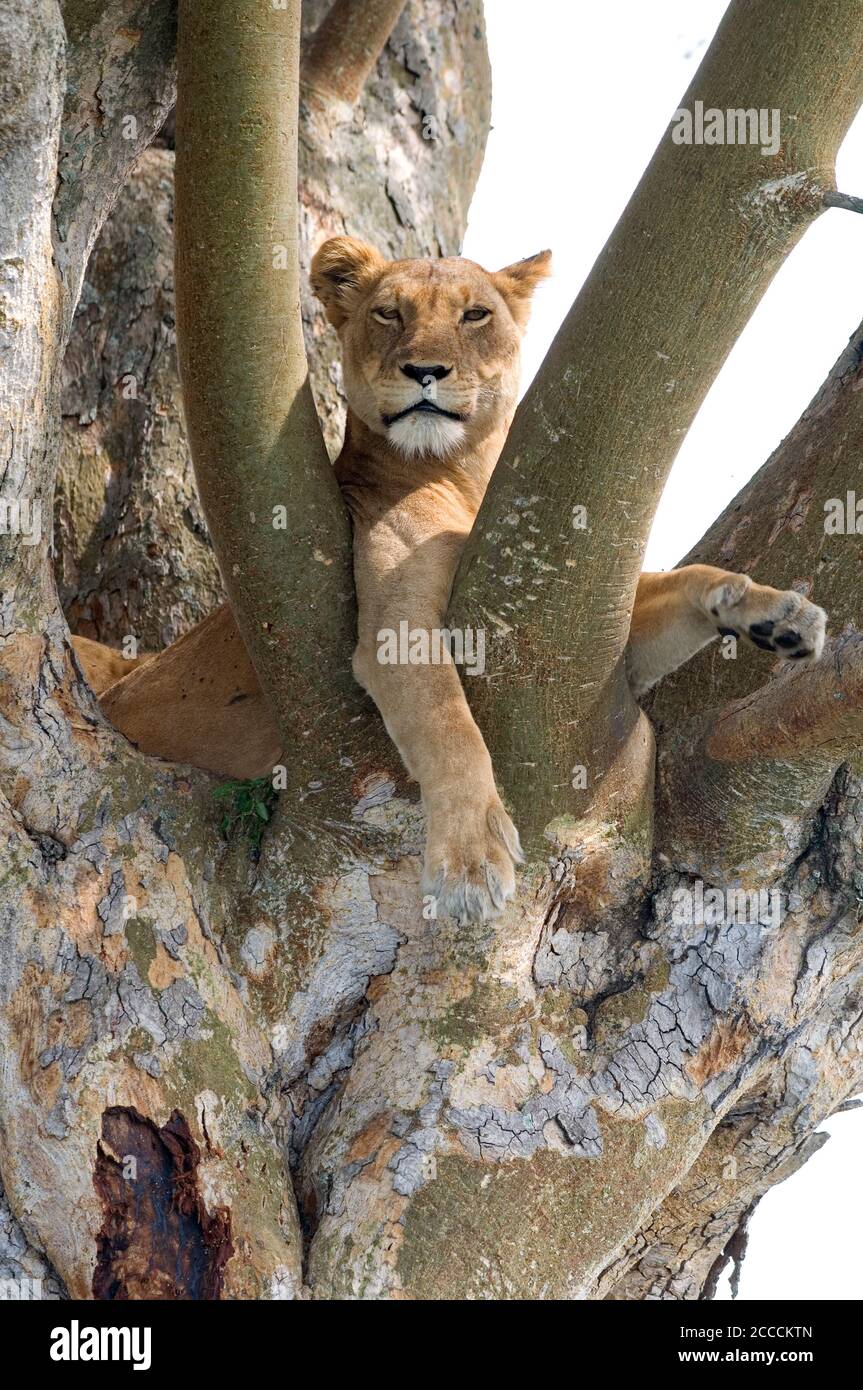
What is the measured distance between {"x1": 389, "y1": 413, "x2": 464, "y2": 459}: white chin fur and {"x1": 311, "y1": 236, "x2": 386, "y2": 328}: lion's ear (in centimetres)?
77

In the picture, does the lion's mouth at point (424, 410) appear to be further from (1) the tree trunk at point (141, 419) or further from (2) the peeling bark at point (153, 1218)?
(2) the peeling bark at point (153, 1218)

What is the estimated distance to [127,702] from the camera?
546 centimetres

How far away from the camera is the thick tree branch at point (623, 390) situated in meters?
3.79

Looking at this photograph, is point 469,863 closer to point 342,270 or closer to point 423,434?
point 423,434

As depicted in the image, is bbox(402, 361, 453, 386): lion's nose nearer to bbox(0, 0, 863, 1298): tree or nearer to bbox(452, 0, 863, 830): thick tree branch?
bbox(0, 0, 863, 1298): tree

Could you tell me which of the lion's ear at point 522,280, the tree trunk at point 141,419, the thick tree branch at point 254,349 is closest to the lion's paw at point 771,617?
the thick tree branch at point 254,349

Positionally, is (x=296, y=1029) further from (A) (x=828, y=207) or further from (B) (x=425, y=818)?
(A) (x=828, y=207)

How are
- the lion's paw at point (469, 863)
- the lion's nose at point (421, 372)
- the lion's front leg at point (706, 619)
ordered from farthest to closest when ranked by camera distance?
1. the lion's nose at point (421, 372)
2. the lion's front leg at point (706, 619)
3. the lion's paw at point (469, 863)

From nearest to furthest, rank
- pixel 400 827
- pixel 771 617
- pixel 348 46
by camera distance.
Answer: pixel 771 617 < pixel 400 827 < pixel 348 46

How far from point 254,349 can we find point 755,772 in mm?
1900

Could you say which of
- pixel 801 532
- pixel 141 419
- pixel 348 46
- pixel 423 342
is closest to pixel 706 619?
pixel 801 532

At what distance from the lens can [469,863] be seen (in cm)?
Answer: 407

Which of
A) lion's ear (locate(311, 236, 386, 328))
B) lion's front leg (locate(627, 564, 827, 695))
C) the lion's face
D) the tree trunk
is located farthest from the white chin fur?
the tree trunk

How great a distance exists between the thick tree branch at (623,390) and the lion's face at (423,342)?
102cm
